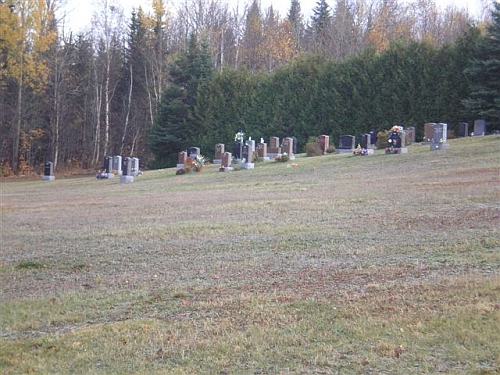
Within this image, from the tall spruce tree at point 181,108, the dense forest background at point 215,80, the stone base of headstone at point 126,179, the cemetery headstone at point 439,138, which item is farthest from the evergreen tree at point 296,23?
the cemetery headstone at point 439,138

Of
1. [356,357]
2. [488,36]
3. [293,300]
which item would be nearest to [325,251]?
[293,300]

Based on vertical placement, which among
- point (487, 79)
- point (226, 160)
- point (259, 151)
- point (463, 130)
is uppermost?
point (487, 79)

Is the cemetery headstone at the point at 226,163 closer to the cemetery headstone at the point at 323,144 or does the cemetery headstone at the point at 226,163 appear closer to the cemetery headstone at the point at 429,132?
the cemetery headstone at the point at 323,144

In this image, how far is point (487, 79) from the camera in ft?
105

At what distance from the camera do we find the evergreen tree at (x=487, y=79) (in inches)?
1217

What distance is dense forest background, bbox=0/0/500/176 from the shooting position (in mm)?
35125

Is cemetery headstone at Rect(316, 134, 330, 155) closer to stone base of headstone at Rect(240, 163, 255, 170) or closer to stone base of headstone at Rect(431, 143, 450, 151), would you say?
stone base of headstone at Rect(240, 163, 255, 170)

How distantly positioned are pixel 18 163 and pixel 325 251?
43.4 meters

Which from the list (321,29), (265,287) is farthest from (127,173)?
(321,29)

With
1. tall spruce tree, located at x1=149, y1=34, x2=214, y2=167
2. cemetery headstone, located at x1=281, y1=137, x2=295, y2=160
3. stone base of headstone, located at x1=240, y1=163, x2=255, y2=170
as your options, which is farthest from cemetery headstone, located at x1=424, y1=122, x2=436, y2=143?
tall spruce tree, located at x1=149, y1=34, x2=214, y2=167

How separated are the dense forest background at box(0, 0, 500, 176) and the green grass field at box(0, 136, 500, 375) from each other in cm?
2032

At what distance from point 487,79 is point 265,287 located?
27960mm

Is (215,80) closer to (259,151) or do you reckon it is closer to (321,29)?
(259,151)

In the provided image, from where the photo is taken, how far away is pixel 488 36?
32.7 metres
